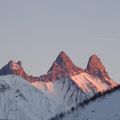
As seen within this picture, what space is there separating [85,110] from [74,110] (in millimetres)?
3600

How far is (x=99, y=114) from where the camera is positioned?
221 ft

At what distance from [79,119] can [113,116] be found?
472cm

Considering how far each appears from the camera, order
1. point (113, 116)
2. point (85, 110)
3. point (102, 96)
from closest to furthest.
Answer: point (113, 116) < point (85, 110) < point (102, 96)

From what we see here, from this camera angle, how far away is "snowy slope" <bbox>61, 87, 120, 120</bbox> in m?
65.9

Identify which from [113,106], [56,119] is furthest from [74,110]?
[113,106]

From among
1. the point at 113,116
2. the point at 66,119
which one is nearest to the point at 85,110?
the point at 66,119

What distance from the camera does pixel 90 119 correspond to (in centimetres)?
6656

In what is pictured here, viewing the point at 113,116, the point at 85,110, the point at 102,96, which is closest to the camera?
the point at 113,116

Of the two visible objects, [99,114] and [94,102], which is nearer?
[99,114]

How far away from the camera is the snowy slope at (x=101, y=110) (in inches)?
2594

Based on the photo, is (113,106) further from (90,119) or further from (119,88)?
(119,88)

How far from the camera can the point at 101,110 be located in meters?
68.6

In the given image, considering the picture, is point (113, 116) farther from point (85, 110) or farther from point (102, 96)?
point (102, 96)

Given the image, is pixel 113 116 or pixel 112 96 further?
pixel 112 96
